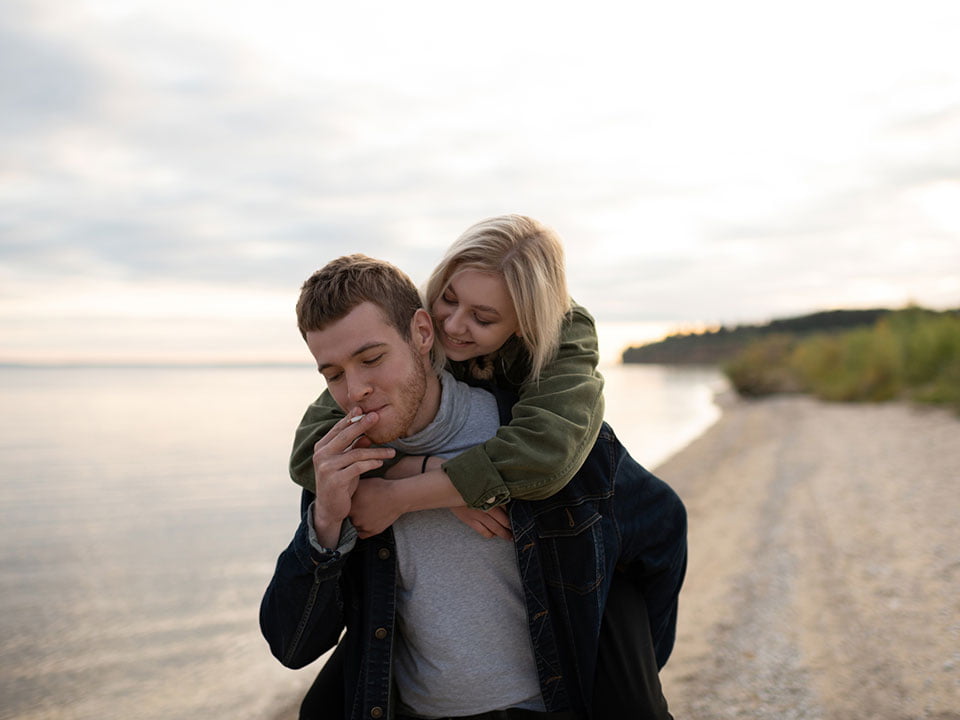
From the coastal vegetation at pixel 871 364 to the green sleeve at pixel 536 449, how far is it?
1999 cm

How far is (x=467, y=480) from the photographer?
1.98 meters

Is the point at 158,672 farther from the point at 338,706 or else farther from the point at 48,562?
the point at 338,706

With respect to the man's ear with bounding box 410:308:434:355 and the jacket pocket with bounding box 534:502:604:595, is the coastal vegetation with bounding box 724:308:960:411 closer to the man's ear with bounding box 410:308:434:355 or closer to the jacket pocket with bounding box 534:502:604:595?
the jacket pocket with bounding box 534:502:604:595

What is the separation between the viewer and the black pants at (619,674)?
208 cm

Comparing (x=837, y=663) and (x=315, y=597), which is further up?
(x=315, y=597)

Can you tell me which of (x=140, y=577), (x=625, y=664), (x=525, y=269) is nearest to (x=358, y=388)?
(x=525, y=269)

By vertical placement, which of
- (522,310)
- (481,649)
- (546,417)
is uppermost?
(522,310)

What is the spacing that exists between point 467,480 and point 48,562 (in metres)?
9.37

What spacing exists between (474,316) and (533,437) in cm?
63

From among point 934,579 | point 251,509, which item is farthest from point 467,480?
point 251,509

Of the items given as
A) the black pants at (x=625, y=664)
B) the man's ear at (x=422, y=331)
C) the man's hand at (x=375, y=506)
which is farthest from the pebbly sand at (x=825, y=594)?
the man's ear at (x=422, y=331)

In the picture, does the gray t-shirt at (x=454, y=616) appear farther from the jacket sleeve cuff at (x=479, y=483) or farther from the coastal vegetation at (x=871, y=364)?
the coastal vegetation at (x=871, y=364)

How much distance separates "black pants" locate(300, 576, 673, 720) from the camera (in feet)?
6.82

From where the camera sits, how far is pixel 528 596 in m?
2.09
